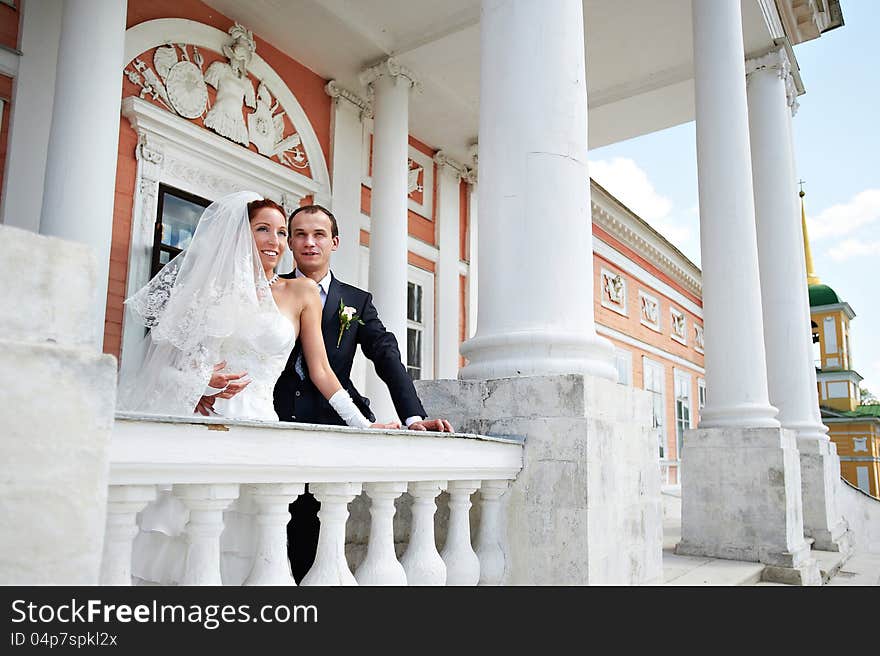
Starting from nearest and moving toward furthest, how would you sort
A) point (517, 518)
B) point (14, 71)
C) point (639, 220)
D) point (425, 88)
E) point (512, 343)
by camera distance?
point (517, 518) → point (512, 343) → point (14, 71) → point (425, 88) → point (639, 220)

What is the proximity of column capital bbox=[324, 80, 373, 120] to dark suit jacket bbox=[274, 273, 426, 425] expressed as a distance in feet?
19.0

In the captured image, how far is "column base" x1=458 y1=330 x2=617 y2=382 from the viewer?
2818 mm

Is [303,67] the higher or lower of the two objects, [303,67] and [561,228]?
the higher

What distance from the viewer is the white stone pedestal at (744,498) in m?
5.00

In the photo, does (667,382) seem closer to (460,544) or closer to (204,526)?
(460,544)

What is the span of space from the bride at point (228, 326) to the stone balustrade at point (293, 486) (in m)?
0.31

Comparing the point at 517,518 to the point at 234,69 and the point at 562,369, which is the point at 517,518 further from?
the point at 234,69

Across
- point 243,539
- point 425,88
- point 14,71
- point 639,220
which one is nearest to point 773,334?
point 425,88

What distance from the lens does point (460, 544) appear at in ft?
8.27

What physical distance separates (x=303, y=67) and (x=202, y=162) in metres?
1.95

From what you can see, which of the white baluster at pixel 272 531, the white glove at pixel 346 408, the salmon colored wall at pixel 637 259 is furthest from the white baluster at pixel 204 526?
the salmon colored wall at pixel 637 259

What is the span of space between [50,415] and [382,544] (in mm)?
1139
